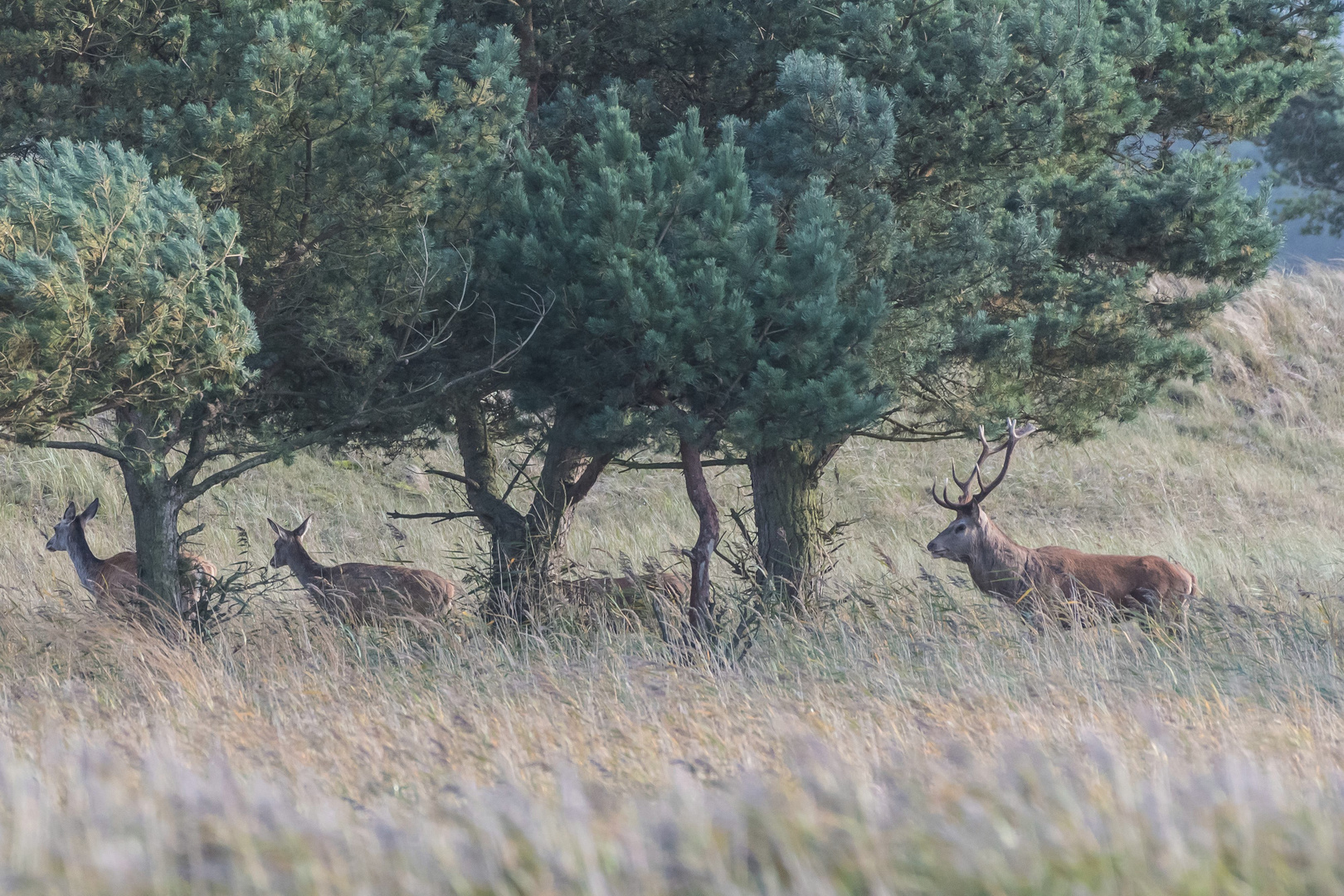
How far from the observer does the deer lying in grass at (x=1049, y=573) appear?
27.9 ft

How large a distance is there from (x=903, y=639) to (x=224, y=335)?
4.17m

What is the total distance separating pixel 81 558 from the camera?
10.9 meters

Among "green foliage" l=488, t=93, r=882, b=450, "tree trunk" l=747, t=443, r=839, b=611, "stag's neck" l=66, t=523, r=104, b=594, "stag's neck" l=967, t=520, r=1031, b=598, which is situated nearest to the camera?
"green foliage" l=488, t=93, r=882, b=450

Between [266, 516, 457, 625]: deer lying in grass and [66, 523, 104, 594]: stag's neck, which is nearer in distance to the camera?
[266, 516, 457, 625]: deer lying in grass

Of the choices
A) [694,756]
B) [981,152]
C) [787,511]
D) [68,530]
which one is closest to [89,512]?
[68,530]

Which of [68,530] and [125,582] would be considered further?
[68,530]

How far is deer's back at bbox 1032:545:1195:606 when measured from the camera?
8.57m

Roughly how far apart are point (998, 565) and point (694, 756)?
5.41 meters

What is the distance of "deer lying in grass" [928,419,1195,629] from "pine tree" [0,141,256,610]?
5.01 meters

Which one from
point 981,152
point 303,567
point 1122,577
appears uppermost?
point 981,152

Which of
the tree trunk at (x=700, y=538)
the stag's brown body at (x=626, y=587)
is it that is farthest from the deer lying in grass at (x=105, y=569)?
the tree trunk at (x=700, y=538)

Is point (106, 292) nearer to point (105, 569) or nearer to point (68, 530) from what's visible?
point (105, 569)

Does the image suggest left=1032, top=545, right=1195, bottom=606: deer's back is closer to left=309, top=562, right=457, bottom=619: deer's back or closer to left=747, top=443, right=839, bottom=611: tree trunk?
left=747, top=443, right=839, bottom=611: tree trunk

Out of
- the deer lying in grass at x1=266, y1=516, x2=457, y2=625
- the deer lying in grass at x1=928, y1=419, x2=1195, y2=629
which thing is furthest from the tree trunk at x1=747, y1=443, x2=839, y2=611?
the deer lying in grass at x1=266, y1=516, x2=457, y2=625
